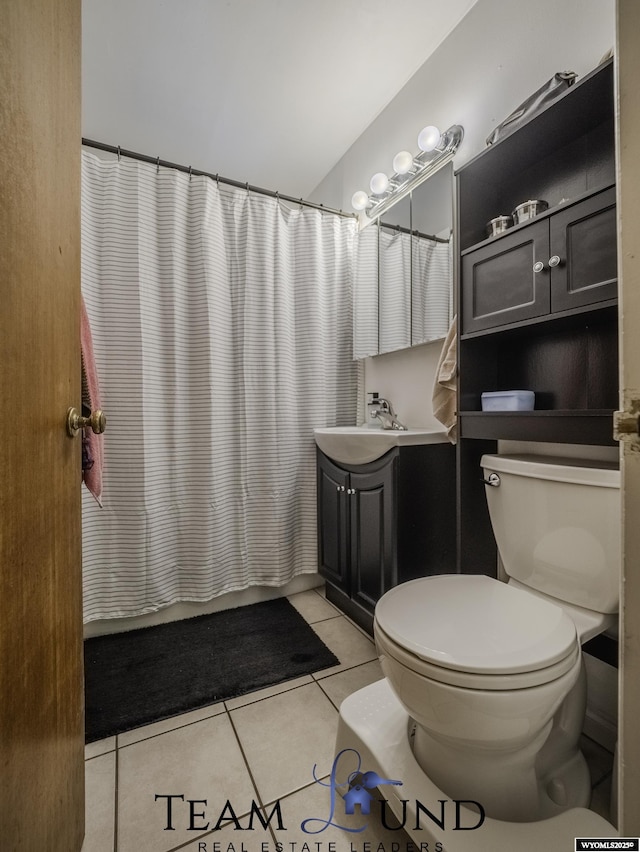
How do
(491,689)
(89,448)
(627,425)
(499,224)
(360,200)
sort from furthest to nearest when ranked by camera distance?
(360,200) → (499,224) → (89,448) → (491,689) → (627,425)

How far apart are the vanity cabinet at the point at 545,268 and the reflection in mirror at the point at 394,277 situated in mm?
612

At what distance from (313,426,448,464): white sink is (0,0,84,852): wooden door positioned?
1025 mm

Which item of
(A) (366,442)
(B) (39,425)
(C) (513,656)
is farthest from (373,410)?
(B) (39,425)

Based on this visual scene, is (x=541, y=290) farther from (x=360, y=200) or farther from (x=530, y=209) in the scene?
(x=360, y=200)

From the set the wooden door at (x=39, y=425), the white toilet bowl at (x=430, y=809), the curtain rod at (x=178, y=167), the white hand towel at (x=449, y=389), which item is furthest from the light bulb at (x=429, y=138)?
the white toilet bowl at (x=430, y=809)

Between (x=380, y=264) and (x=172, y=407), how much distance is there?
4.36 feet

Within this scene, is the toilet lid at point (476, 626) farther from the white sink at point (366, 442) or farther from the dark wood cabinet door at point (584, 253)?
the dark wood cabinet door at point (584, 253)

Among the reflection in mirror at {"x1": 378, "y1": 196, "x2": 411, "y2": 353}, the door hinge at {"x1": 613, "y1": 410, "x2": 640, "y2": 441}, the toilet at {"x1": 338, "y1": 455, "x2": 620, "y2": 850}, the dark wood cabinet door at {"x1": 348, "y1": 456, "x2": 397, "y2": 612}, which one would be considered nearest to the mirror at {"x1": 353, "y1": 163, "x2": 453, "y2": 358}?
the reflection in mirror at {"x1": 378, "y1": 196, "x2": 411, "y2": 353}

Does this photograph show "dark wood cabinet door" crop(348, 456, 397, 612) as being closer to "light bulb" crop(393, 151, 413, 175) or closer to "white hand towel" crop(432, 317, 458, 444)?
"white hand towel" crop(432, 317, 458, 444)

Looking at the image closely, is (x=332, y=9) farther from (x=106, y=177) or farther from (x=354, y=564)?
(x=354, y=564)

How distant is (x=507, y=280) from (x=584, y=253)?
8.8 inches

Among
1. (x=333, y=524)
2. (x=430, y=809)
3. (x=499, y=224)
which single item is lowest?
(x=430, y=809)

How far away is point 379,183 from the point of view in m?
1.95

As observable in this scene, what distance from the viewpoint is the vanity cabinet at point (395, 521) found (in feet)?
4.83
